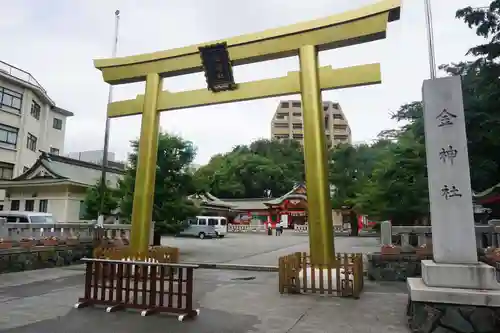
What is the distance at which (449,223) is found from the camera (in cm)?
514

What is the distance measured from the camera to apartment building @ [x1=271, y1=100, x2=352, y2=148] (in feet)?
278

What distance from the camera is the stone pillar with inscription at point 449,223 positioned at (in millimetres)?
4703

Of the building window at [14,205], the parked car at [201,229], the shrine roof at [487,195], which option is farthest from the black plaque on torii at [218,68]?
the parked car at [201,229]

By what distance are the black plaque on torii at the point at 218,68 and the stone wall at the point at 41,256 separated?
784 centimetres

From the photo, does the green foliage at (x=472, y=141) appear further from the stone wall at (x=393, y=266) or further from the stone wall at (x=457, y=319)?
the stone wall at (x=457, y=319)

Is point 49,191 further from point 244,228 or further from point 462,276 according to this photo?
point 244,228

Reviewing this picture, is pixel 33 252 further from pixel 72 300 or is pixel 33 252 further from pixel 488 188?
pixel 488 188

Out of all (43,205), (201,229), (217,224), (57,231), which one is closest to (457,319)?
(57,231)

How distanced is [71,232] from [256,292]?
9.44m

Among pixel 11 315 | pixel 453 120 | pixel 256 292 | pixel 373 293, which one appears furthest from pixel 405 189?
pixel 11 315

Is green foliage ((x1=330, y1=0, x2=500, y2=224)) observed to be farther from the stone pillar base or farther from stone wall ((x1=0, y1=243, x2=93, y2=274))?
stone wall ((x1=0, y1=243, x2=93, y2=274))

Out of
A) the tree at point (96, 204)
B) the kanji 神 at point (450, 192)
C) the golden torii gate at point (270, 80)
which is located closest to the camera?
the kanji 神 at point (450, 192)

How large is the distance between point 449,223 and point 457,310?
3.67 ft

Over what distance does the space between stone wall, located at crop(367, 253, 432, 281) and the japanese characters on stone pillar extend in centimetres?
508
